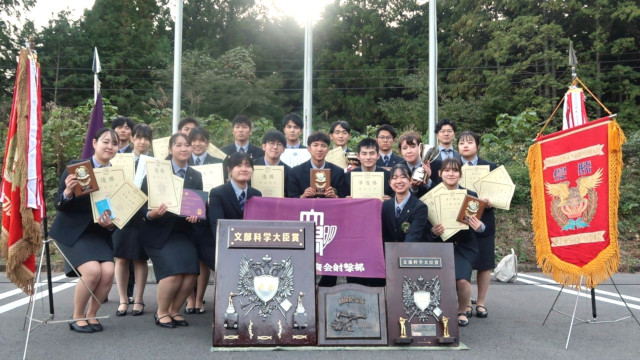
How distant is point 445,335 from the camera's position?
14.7 feet

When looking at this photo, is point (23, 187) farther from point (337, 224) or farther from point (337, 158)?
point (337, 158)

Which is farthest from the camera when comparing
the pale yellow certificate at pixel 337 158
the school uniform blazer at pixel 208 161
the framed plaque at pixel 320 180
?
the pale yellow certificate at pixel 337 158

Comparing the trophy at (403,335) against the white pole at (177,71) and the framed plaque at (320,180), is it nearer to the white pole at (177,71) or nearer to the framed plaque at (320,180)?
the framed plaque at (320,180)

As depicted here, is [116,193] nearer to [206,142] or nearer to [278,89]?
[206,142]

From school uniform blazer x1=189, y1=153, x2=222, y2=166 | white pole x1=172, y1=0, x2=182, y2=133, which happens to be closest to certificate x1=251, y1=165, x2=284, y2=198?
school uniform blazer x1=189, y1=153, x2=222, y2=166

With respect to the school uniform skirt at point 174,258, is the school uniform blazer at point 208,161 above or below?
above

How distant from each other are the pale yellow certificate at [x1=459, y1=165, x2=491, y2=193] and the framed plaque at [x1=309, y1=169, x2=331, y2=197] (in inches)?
57.4

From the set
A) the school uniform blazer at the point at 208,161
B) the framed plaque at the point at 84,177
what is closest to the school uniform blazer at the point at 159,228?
the framed plaque at the point at 84,177

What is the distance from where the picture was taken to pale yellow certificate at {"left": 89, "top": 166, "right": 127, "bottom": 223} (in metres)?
4.87

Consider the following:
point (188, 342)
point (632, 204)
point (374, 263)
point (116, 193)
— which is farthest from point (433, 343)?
point (632, 204)

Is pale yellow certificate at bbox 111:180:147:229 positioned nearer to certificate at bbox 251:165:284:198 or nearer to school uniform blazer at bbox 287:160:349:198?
certificate at bbox 251:165:284:198

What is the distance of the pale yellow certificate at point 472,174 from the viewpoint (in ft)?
19.2

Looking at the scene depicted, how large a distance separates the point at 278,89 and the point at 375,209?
81.0 feet

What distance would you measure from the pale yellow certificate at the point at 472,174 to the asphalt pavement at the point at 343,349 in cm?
140
